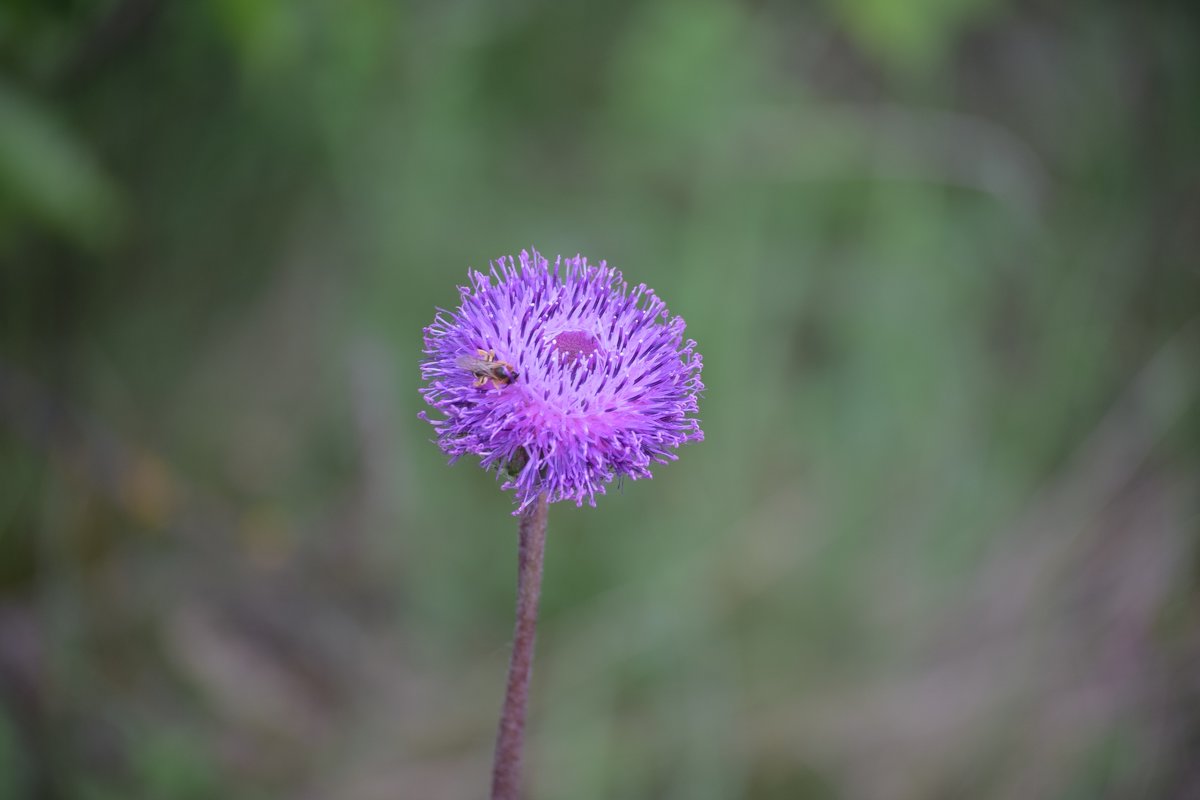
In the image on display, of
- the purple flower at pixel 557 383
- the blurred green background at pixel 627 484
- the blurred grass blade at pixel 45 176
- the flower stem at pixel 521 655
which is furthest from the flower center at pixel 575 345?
the blurred grass blade at pixel 45 176

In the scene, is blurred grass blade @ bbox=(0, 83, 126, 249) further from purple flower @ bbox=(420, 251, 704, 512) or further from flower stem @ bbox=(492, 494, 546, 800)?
flower stem @ bbox=(492, 494, 546, 800)

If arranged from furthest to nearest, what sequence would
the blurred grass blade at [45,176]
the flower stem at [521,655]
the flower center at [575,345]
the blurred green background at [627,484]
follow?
the blurred green background at [627,484], the blurred grass blade at [45,176], the flower center at [575,345], the flower stem at [521,655]

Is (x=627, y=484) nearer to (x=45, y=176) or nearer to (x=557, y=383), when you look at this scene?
(x=557, y=383)

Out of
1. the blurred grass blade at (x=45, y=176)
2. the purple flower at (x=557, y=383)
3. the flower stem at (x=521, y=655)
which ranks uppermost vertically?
the blurred grass blade at (x=45, y=176)

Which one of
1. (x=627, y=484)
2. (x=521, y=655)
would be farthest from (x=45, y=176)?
(x=627, y=484)

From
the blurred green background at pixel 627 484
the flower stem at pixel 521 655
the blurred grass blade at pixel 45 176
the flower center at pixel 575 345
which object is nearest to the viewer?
the flower stem at pixel 521 655

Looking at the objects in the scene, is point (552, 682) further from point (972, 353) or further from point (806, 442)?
point (972, 353)

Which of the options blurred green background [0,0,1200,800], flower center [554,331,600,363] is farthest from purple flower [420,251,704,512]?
blurred green background [0,0,1200,800]

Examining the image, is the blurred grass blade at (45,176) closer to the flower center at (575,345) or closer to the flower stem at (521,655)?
the flower center at (575,345)
